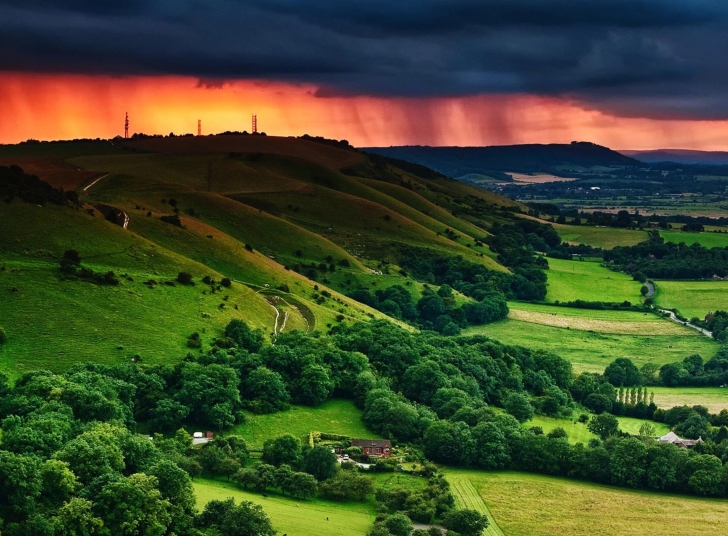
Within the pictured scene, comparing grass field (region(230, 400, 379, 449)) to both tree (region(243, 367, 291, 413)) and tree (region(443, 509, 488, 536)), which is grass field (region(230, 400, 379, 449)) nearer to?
tree (region(243, 367, 291, 413))

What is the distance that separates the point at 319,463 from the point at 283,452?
11.8ft

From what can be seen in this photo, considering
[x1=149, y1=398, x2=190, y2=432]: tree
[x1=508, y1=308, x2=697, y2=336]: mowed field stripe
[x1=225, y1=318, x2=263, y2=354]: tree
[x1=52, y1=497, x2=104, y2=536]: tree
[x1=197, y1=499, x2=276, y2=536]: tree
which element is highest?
[x1=225, y1=318, x2=263, y2=354]: tree

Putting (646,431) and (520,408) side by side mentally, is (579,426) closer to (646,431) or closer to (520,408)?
(520,408)

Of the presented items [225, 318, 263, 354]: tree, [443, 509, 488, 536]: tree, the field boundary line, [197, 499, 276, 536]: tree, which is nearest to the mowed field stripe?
[225, 318, 263, 354]: tree

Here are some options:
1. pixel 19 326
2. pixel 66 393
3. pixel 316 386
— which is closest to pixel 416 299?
pixel 316 386

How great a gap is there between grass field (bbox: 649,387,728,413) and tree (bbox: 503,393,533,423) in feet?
75.1

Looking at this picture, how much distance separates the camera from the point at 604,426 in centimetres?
12506

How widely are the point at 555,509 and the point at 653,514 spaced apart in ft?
30.5

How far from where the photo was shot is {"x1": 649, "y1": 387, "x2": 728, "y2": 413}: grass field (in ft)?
461

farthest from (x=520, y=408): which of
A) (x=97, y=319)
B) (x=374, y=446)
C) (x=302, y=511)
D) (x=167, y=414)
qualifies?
(x=97, y=319)

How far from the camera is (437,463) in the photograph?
347 ft

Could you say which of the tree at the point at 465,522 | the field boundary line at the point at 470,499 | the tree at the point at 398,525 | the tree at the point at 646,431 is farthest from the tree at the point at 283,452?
the tree at the point at 646,431

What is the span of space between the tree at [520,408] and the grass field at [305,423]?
72.6 ft

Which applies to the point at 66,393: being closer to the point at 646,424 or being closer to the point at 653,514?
the point at 653,514
